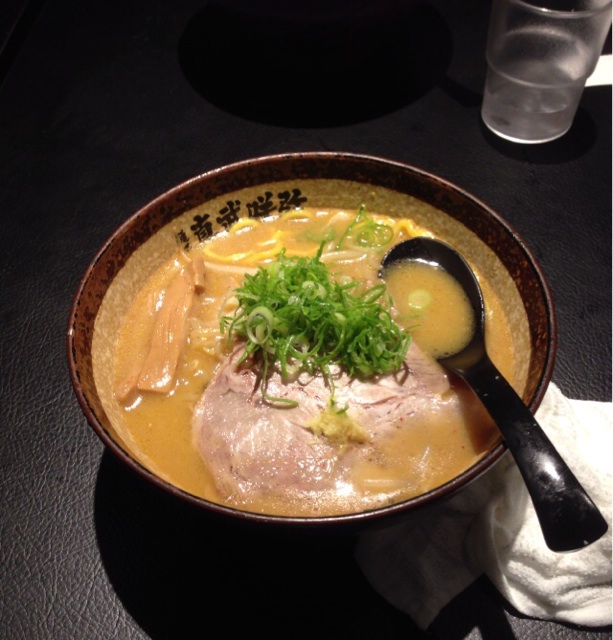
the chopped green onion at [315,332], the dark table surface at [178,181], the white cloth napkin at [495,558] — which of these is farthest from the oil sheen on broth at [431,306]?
the dark table surface at [178,181]

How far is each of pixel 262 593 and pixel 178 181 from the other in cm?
174

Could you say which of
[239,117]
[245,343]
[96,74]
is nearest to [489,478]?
[245,343]

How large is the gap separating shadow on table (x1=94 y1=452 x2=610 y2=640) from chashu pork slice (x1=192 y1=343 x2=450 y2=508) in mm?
128

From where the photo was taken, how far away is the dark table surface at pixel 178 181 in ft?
4.99

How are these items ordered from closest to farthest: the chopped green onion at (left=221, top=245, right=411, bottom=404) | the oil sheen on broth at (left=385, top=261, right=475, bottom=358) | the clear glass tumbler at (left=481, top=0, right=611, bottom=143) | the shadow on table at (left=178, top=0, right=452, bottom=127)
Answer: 1. the chopped green onion at (left=221, top=245, right=411, bottom=404)
2. the oil sheen on broth at (left=385, top=261, right=475, bottom=358)
3. the clear glass tumbler at (left=481, top=0, right=611, bottom=143)
4. the shadow on table at (left=178, top=0, right=452, bottom=127)

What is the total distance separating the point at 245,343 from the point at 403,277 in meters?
0.56

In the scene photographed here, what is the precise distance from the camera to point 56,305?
2.22m

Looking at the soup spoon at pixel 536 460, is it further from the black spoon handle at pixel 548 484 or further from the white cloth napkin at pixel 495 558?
the white cloth napkin at pixel 495 558

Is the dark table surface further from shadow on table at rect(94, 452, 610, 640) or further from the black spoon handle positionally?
the black spoon handle

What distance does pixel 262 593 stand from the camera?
151cm

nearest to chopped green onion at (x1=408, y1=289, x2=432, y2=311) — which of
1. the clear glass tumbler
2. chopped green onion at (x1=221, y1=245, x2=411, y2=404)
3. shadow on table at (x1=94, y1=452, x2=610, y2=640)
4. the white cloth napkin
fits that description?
chopped green onion at (x1=221, y1=245, x2=411, y2=404)

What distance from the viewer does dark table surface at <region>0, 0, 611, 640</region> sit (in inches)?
59.8

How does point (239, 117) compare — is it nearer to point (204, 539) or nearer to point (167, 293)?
point (167, 293)

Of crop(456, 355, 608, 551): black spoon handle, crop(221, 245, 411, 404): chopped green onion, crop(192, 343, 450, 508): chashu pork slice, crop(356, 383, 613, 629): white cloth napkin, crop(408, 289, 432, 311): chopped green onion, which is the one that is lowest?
crop(356, 383, 613, 629): white cloth napkin
